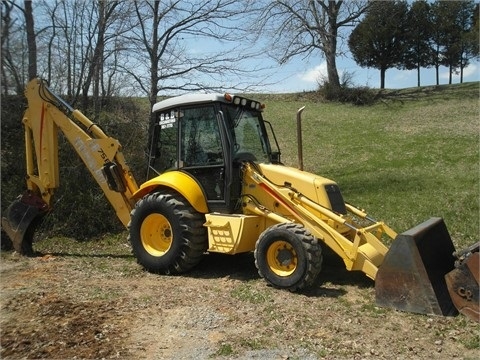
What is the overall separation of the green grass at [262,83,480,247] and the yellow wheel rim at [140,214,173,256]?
14.4 ft

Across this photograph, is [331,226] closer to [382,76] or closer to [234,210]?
[234,210]

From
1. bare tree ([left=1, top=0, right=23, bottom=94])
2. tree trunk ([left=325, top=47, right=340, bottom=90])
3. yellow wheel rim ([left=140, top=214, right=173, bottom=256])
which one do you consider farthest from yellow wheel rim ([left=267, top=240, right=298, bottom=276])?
tree trunk ([left=325, top=47, right=340, bottom=90])

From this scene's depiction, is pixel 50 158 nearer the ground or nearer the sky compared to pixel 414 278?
nearer the sky

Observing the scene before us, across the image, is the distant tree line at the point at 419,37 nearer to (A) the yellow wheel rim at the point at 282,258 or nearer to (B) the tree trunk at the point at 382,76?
(B) the tree trunk at the point at 382,76

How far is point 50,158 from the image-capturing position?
8414 millimetres

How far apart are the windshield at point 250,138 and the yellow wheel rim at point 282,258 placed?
1463 mm

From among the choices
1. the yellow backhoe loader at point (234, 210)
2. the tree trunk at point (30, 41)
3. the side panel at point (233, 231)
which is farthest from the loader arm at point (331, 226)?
the tree trunk at point (30, 41)

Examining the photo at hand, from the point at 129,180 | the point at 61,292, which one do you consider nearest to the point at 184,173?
the point at 129,180

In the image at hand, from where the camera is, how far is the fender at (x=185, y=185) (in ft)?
22.9

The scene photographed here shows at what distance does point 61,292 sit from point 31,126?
3.56 metres

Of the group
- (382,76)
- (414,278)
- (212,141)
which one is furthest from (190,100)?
(382,76)

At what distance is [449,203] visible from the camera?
1095cm

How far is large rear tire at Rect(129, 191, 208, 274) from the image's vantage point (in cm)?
690

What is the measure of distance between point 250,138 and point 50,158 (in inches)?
137
